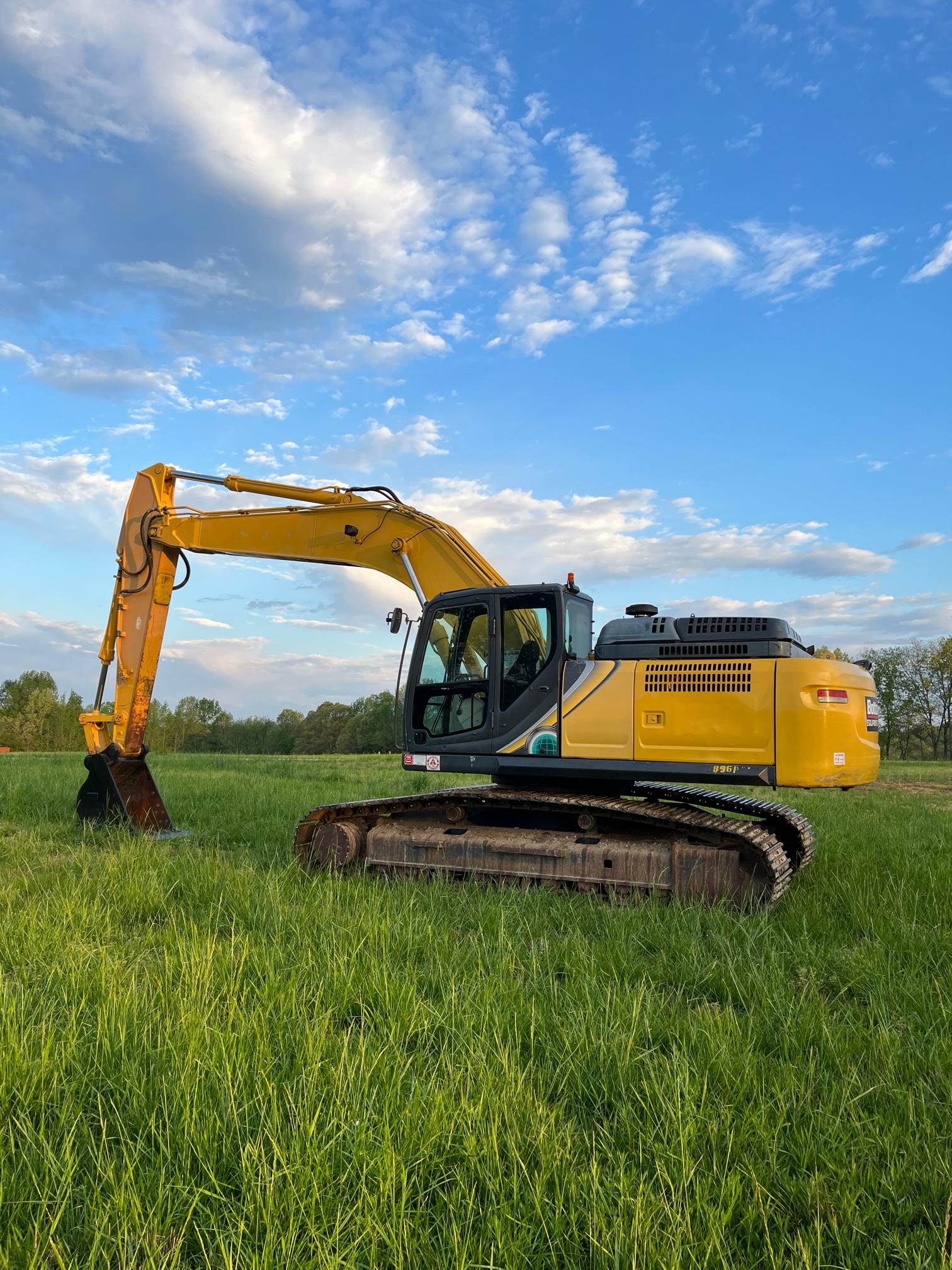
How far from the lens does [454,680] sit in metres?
8.12

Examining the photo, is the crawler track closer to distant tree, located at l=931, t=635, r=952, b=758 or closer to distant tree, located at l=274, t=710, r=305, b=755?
distant tree, located at l=931, t=635, r=952, b=758

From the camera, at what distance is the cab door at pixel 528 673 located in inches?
297

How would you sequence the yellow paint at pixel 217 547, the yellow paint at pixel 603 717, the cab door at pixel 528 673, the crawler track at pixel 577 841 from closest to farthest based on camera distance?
the crawler track at pixel 577 841 < the yellow paint at pixel 603 717 < the cab door at pixel 528 673 < the yellow paint at pixel 217 547

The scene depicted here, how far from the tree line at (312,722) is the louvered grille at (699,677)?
34903 millimetres

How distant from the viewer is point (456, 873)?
25.3 feet

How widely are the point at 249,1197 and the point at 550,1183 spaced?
896mm

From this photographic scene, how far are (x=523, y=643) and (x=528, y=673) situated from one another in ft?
0.96

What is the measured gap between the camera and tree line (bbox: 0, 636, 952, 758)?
59531mm

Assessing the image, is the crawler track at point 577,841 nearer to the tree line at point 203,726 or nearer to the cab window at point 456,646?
the cab window at point 456,646

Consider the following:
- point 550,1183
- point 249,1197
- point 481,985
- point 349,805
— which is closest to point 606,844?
point 349,805

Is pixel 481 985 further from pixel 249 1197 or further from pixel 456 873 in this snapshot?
pixel 456 873

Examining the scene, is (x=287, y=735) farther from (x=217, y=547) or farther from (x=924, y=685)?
(x=217, y=547)

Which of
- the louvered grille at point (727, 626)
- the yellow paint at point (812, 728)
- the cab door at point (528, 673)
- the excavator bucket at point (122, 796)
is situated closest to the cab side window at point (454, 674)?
the cab door at point (528, 673)

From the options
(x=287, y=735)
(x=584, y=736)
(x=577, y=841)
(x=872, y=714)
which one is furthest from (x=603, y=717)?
(x=287, y=735)
